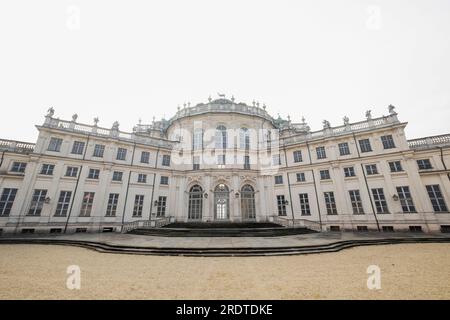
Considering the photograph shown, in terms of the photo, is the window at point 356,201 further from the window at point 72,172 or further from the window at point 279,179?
the window at point 72,172

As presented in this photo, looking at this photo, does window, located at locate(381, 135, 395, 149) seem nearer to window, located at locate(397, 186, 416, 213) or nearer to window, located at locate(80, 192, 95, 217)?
window, located at locate(397, 186, 416, 213)

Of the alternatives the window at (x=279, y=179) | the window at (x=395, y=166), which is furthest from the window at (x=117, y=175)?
the window at (x=395, y=166)

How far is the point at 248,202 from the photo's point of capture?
75.4 feet

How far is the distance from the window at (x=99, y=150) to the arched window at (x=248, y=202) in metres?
18.2

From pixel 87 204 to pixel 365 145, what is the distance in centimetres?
3220

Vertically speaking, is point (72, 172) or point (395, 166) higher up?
point (395, 166)

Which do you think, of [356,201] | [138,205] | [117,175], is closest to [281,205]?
[356,201]

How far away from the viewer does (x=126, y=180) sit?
69.2 ft

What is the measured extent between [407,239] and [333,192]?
306 inches

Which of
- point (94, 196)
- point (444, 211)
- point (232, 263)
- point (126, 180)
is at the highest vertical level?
point (126, 180)

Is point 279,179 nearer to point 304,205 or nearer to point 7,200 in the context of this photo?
point 304,205

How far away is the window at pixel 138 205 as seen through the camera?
20.7 metres

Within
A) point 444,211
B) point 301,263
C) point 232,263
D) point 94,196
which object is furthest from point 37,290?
point 444,211
